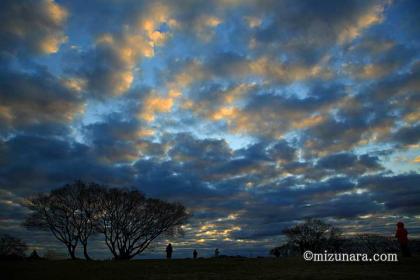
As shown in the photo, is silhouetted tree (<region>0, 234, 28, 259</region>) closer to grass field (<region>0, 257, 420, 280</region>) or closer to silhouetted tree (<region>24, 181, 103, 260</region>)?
silhouetted tree (<region>24, 181, 103, 260</region>)

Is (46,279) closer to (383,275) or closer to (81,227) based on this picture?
(383,275)

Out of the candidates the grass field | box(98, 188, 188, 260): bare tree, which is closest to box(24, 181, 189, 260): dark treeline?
box(98, 188, 188, 260): bare tree

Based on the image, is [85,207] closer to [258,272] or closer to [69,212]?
[69,212]

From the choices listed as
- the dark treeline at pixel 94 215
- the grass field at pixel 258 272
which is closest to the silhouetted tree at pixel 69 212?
the dark treeline at pixel 94 215

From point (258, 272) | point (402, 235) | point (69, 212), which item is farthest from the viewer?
point (69, 212)

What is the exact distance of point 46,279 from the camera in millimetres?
19922

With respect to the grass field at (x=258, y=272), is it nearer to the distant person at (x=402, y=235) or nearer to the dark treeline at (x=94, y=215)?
the distant person at (x=402, y=235)

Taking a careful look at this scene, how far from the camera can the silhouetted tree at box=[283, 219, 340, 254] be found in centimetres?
8844

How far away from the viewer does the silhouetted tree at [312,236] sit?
8844 cm

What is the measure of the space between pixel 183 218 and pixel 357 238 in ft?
150

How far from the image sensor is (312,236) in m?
91.1

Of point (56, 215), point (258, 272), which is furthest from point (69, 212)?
point (258, 272)

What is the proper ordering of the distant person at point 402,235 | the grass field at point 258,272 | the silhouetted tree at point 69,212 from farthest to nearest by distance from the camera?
1. the silhouetted tree at point 69,212
2. the distant person at point 402,235
3. the grass field at point 258,272

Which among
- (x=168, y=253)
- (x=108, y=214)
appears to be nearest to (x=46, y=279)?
(x=168, y=253)
